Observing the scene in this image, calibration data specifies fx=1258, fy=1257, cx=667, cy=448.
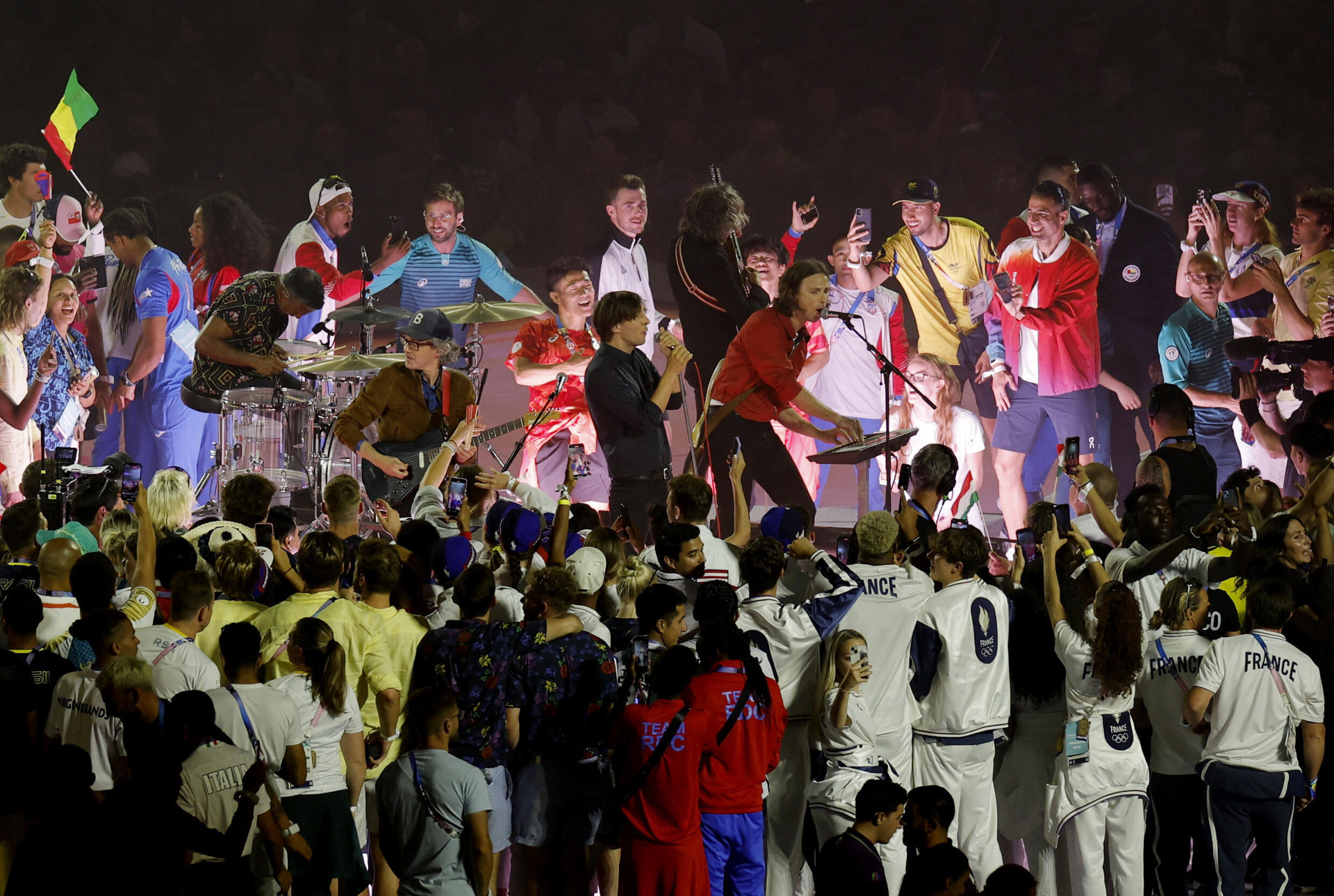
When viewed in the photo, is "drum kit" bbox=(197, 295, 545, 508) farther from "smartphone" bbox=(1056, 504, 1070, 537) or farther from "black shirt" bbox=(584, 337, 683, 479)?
"smartphone" bbox=(1056, 504, 1070, 537)

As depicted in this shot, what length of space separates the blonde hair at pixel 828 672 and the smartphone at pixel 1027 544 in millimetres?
1043

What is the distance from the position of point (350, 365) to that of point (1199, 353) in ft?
28.0

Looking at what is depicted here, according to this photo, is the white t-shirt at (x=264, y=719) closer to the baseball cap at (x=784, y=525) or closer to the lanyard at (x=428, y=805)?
the lanyard at (x=428, y=805)

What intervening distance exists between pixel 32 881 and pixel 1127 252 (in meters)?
11.8

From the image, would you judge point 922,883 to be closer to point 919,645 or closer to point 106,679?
point 919,645

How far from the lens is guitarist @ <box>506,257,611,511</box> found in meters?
Answer: 12.5

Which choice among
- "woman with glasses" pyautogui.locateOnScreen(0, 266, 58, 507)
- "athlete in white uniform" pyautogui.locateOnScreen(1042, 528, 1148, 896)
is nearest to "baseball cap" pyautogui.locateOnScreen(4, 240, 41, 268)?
"woman with glasses" pyautogui.locateOnScreen(0, 266, 58, 507)

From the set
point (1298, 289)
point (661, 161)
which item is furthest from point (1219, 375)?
point (661, 161)

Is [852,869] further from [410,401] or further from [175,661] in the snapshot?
[410,401]

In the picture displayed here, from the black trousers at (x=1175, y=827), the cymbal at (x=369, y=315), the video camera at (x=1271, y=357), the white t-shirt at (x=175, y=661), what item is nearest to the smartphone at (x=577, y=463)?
the white t-shirt at (x=175, y=661)

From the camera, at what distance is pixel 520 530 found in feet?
16.6

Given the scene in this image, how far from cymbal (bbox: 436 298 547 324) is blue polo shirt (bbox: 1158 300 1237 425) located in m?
6.47

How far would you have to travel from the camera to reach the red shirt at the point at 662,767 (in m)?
3.91

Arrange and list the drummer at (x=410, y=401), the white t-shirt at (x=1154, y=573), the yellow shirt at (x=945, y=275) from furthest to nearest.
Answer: the yellow shirt at (x=945, y=275), the drummer at (x=410, y=401), the white t-shirt at (x=1154, y=573)
